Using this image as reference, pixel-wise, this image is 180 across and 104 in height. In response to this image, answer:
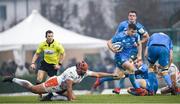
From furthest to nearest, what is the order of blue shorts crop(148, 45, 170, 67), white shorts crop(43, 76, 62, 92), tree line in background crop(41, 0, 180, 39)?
tree line in background crop(41, 0, 180, 39), blue shorts crop(148, 45, 170, 67), white shorts crop(43, 76, 62, 92)

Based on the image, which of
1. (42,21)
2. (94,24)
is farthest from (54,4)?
(42,21)

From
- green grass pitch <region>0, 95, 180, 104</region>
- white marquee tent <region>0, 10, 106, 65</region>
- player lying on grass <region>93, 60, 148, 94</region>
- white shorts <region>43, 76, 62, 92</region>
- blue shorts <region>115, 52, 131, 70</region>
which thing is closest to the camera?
green grass pitch <region>0, 95, 180, 104</region>

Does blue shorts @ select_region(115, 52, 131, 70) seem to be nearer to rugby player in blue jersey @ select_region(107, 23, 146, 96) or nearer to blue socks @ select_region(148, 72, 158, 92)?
rugby player in blue jersey @ select_region(107, 23, 146, 96)

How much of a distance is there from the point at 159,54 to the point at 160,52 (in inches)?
2.9

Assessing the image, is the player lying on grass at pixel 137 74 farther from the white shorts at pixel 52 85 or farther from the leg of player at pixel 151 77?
the white shorts at pixel 52 85

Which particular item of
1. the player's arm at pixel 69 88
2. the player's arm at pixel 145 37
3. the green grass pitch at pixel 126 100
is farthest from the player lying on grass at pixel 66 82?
the player's arm at pixel 145 37

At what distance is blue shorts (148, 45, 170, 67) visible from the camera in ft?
78.5

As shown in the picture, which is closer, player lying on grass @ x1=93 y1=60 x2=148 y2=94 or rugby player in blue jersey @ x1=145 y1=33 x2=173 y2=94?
rugby player in blue jersey @ x1=145 y1=33 x2=173 y2=94

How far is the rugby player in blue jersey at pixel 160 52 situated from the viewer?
2394cm

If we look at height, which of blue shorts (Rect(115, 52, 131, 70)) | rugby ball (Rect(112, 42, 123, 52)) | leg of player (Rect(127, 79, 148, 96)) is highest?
rugby ball (Rect(112, 42, 123, 52))

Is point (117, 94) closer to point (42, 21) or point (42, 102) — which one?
point (42, 102)

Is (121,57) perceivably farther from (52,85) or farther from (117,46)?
(52,85)

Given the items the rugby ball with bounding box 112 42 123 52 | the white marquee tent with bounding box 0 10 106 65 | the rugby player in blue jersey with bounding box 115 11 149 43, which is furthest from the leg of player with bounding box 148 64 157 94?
the white marquee tent with bounding box 0 10 106 65

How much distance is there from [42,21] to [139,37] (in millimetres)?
21062
